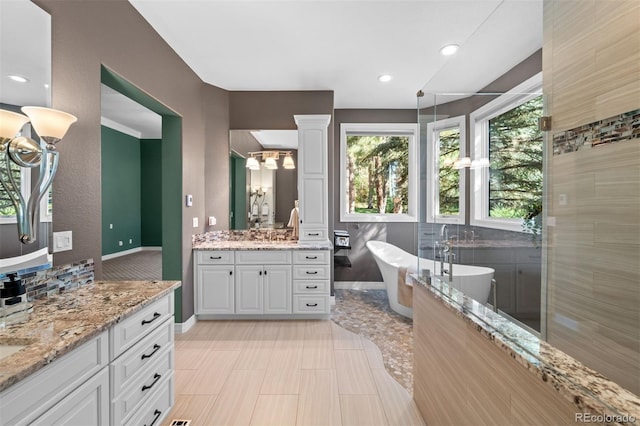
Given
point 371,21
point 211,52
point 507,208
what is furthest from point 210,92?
point 507,208

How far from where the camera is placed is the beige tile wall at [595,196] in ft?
4.19

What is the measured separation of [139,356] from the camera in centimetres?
140

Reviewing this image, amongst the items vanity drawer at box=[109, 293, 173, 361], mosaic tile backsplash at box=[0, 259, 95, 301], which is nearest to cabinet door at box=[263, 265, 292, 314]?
vanity drawer at box=[109, 293, 173, 361]

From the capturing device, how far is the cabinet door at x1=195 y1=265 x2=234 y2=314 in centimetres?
314

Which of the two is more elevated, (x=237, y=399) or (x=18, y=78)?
(x=18, y=78)

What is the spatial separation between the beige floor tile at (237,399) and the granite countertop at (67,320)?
884 millimetres

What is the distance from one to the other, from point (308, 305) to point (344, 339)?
59 centimetres

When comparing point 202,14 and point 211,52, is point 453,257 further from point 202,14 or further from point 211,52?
point 211,52

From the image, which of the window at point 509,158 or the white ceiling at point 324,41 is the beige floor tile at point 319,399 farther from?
the white ceiling at point 324,41

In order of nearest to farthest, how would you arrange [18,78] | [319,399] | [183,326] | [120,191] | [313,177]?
1. [18,78]
2. [319,399]
3. [183,326]
4. [313,177]
5. [120,191]

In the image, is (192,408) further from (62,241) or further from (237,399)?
(62,241)

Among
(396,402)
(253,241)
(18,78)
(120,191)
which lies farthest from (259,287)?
(120,191)

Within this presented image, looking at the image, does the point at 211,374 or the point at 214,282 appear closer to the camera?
the point at 211,374

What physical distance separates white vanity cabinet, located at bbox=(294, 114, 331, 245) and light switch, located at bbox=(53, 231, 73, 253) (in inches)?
86.3
